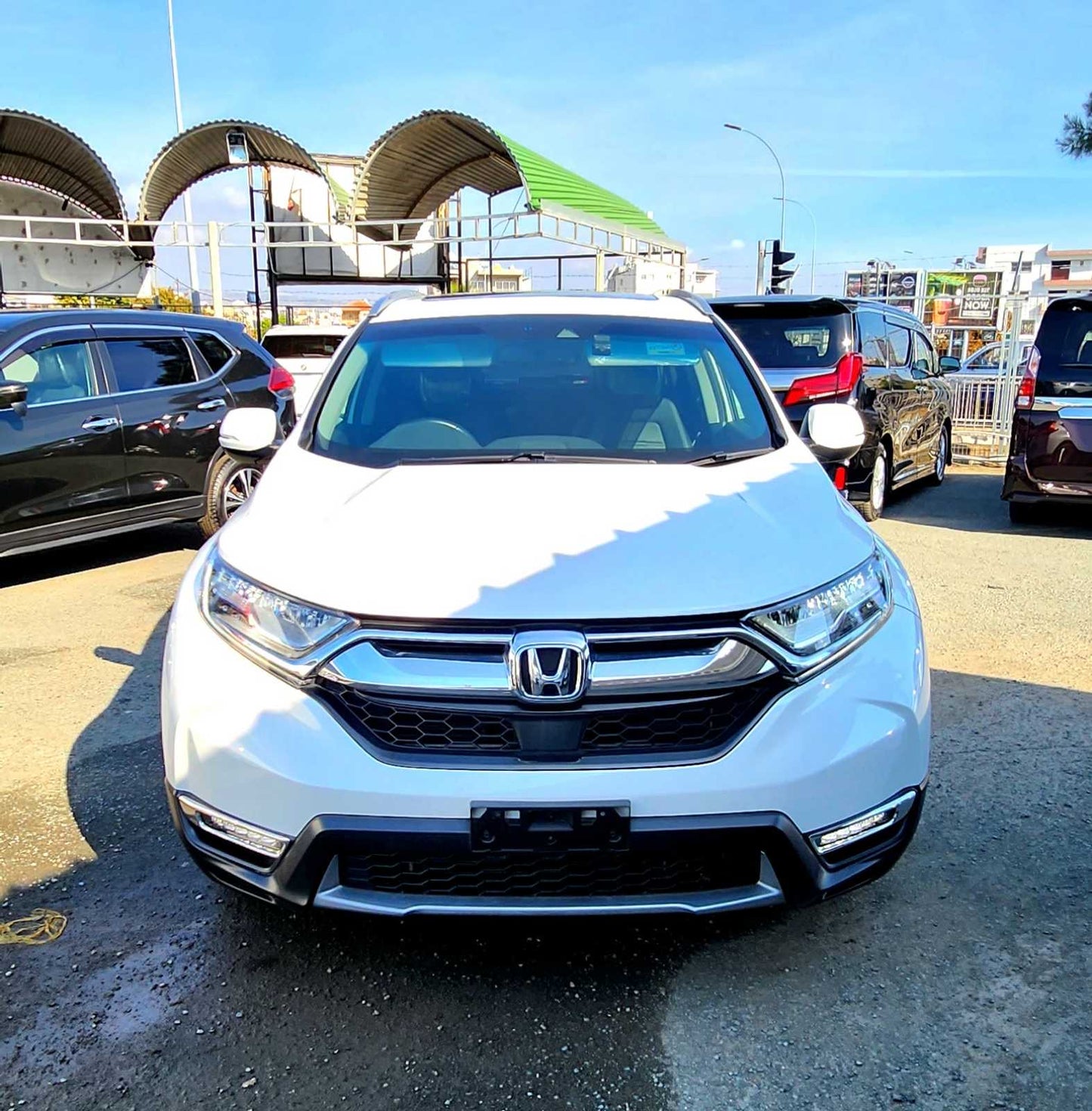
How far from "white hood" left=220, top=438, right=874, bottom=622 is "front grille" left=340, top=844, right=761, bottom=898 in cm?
53

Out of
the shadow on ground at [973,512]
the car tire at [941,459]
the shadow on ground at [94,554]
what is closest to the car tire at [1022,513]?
the shadow on ground at [973,512]

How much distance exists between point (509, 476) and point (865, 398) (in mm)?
5927

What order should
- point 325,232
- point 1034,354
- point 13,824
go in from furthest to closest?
point 325,232 → point 1034,354 → point 13,824

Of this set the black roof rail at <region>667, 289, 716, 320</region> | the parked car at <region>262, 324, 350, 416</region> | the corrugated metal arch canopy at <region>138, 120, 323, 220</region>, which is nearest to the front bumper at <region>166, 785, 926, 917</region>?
the black roof rail at <region>667, 289, 716, 320</region>

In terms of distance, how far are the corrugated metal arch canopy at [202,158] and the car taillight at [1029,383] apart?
18.1 metres

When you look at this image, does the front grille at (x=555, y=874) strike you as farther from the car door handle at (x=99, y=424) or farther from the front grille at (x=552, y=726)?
the car door handle at (x=99, y=424)

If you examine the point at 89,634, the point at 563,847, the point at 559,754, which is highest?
the point at 559,754

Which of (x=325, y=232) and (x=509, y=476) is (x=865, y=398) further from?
(x=325, y=232)

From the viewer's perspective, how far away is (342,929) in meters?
2.69

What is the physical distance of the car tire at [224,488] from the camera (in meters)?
7.41

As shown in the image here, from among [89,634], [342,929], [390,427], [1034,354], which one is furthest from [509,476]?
[1034,354]

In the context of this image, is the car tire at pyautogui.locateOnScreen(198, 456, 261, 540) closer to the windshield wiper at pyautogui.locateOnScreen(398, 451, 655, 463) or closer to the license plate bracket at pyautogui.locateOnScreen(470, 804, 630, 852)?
the windshield wiper at pyautogui.locateOnScreen(398, 451, 655, 463)

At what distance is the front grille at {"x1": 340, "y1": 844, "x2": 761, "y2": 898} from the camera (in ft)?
7.07

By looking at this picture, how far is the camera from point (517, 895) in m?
2.19
